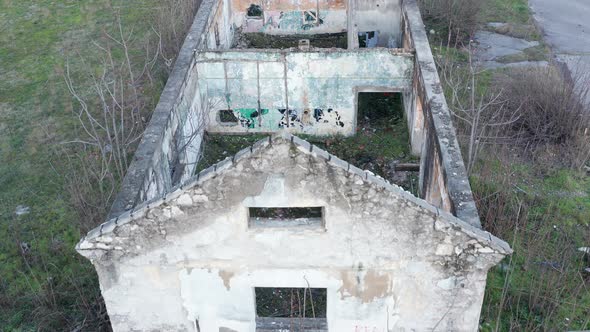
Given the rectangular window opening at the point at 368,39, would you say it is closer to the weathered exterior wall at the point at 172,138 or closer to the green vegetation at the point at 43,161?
the weathered exterior wall at the point at 172,138

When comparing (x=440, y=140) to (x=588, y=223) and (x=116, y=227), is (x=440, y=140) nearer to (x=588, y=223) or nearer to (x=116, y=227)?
(x=588, y=223)

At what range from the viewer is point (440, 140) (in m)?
9.11

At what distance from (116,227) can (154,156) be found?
295cm

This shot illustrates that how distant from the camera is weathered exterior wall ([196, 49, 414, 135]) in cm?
1246

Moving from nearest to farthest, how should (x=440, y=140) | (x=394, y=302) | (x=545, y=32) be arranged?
(x=394, y=302), (x=440, y=140), (x=545, y=32)

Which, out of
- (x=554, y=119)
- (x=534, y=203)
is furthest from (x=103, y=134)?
(x=554, y=119)

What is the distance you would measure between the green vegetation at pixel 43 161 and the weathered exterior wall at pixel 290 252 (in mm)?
2764

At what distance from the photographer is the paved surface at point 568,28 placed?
17.0m

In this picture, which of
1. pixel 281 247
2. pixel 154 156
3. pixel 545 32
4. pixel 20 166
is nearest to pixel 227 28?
pixel 20 166

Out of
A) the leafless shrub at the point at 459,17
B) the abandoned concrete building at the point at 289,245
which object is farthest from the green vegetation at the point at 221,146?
the leafless shrub at the point at 459,17

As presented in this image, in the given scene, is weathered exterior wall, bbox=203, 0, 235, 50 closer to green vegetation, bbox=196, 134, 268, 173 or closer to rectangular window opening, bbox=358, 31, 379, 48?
green vegetation, bbox=196, 134, 268, 173

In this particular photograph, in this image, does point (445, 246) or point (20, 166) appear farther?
point (20, 166)

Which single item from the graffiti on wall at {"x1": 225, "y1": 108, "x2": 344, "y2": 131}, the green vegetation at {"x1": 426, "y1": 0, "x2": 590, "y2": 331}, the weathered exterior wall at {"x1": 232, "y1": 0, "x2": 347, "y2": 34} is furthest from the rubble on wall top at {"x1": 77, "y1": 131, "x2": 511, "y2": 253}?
the weathered exterior wall at {"x1": 232, "y1": 0, "x2": 347, "y2": 34}

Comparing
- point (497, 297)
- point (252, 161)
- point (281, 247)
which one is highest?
point (252, 161)
